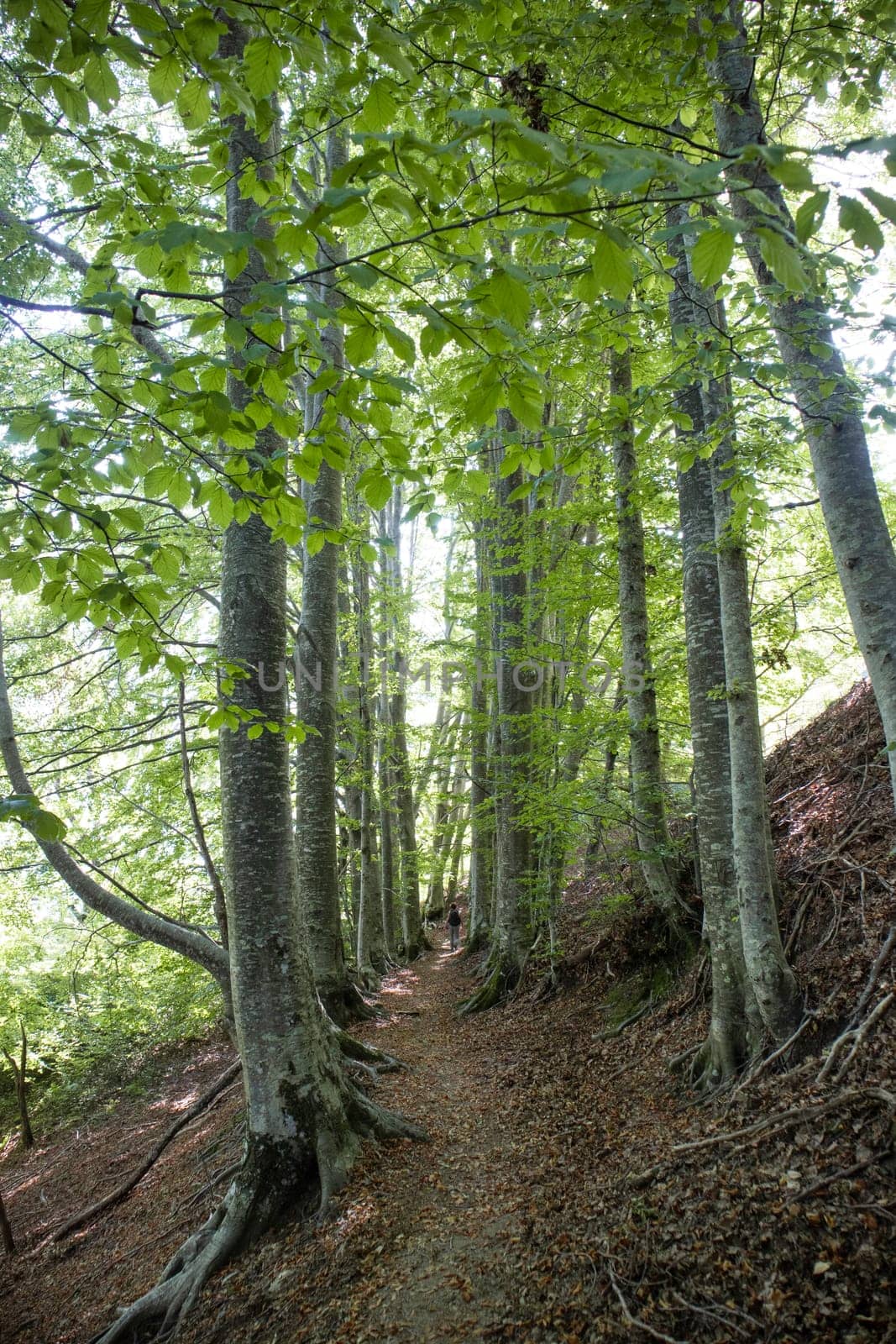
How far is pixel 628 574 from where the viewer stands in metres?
7.57

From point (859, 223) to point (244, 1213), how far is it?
18.1 ft

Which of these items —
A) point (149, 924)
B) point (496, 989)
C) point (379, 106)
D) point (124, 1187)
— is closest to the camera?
point (379, 106)

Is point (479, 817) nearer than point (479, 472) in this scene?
No

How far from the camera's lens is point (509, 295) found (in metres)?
1.80

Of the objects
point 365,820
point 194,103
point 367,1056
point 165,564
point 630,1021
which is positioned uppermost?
point 194,103

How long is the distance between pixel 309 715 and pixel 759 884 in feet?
15.9

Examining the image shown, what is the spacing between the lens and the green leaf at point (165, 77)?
A: 2275 millimetres

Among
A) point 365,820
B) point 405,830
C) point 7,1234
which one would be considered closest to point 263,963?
point 7,1234

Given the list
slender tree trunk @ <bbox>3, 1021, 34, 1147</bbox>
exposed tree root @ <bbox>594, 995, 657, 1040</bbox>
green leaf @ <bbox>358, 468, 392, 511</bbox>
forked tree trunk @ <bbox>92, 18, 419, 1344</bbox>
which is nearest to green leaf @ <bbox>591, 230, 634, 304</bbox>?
green leaf @ <bbox>358, 468, 392, 511</bbox>

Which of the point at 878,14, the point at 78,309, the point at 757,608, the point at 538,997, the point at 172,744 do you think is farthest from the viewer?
the point at 172,744

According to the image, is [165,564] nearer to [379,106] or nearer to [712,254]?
[379,106]

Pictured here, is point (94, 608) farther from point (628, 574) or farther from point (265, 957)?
point (628, 574)

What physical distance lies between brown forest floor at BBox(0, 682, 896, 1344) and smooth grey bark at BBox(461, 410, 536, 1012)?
213cm

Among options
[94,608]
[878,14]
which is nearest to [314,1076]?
[94,608]
